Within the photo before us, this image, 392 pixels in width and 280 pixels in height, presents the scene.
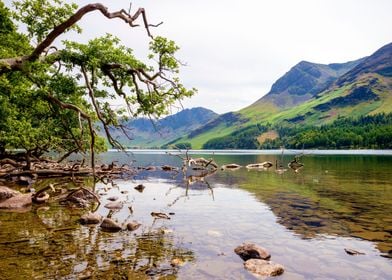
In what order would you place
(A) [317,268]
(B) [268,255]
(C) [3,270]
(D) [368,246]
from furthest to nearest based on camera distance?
1. (D) [368,246]
2. (B) [268,255]
3. (A) [317,268]
4. (C) [3,270]

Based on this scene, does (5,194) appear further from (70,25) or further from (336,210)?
(336,210)

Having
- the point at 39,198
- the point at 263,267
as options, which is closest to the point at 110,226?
the point at 263,267

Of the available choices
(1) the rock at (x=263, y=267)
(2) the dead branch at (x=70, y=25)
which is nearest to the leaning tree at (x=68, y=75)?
(2) the dead branch at (x=70, y=25)

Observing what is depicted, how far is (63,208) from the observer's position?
23.9m

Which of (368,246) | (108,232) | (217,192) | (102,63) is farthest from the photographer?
(217,192)

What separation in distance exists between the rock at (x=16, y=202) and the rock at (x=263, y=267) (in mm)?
17519

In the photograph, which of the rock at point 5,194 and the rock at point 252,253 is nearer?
the rock at point 252,253

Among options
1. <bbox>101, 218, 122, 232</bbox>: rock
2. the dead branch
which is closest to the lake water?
<bbox>101, 218, 122, 232</bbox>: rock

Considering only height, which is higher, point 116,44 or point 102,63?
point 116,44

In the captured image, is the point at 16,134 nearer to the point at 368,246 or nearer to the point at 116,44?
the point at 116,44

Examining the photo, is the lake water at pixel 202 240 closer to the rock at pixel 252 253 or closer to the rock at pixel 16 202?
the rock at pixel 252 253

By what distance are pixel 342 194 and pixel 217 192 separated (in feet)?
38.0

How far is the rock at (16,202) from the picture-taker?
23145mm

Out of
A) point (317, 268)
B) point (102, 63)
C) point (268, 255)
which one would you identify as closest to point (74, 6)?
point (102, 63)
